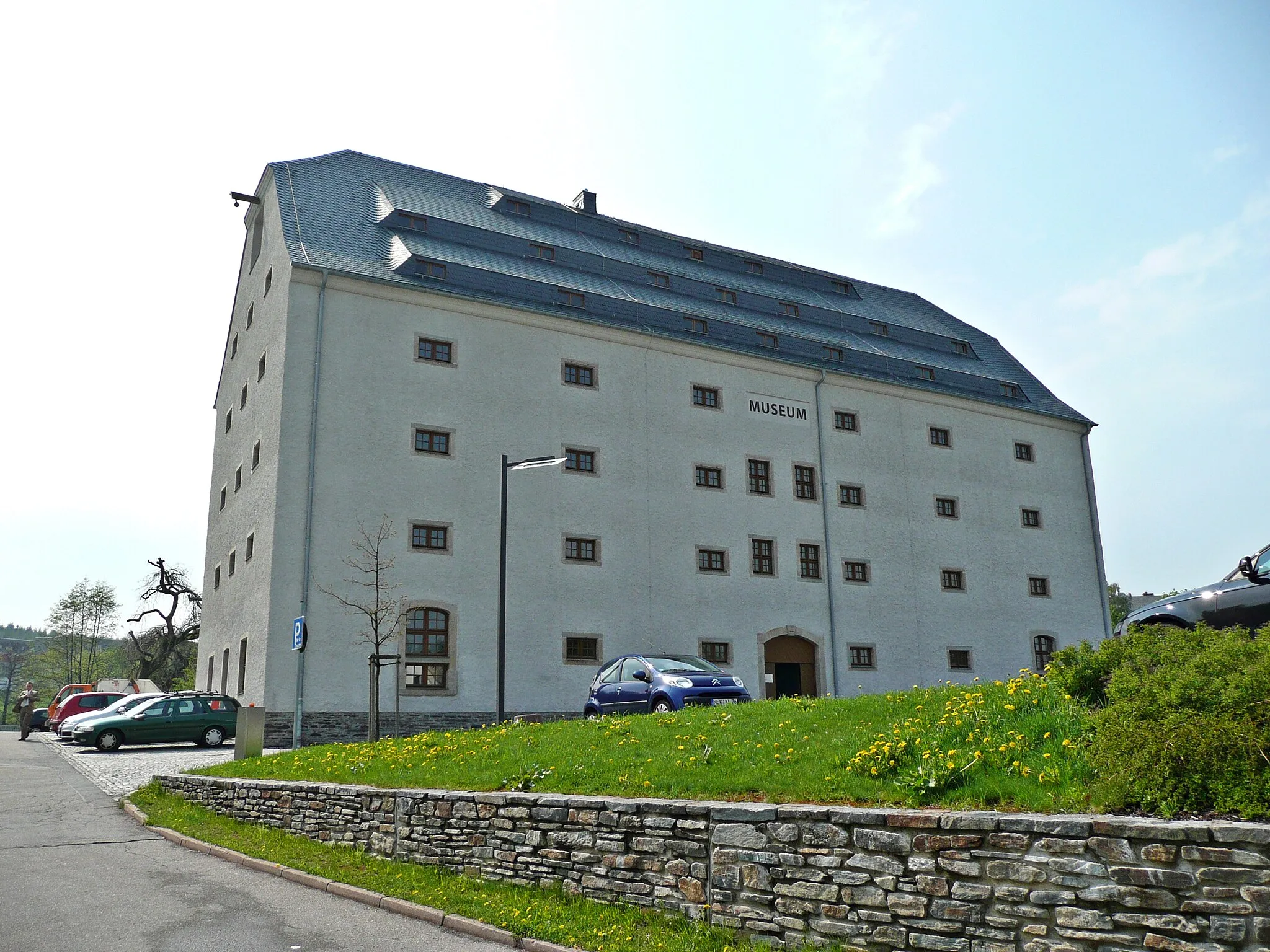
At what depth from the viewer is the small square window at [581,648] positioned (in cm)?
2822

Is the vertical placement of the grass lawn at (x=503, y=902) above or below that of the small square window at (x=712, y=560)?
below

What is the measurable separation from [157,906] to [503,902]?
3227mm

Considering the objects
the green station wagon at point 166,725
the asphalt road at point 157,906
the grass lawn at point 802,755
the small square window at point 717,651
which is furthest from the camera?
the small square window at point 717,651

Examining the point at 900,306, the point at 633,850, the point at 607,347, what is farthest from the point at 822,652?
the point at 633,850

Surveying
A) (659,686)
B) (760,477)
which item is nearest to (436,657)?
(659,686)

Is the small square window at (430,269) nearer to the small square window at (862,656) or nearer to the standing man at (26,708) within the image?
the small square window at (862,656)

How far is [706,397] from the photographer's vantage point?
32906 mm

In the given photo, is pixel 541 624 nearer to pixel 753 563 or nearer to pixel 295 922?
pixel 753 563

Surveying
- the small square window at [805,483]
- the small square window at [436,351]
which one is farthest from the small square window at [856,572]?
the small square window at [436,351]

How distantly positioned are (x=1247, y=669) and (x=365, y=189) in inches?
1242

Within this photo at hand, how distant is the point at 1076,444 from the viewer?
135 ft

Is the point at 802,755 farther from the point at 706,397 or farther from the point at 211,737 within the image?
the point at 706,397

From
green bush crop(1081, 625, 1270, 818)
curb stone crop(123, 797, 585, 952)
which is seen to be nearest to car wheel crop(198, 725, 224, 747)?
curb stone crop(123, 797, 585, 952)

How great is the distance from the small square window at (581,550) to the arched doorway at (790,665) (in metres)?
6.39
